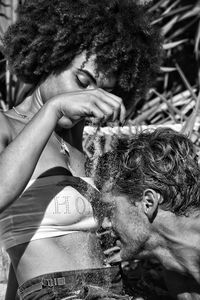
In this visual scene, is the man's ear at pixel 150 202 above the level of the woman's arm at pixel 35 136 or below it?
below

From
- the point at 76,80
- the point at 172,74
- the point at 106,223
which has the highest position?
the point at 76,80

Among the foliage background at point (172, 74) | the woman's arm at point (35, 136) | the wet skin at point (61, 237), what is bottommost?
the foliage background at point (172, 74)

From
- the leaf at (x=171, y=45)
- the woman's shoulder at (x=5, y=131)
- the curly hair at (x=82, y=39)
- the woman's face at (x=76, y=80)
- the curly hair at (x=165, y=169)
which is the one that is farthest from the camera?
the leaf at (x=171, y=45)

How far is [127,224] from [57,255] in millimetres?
299

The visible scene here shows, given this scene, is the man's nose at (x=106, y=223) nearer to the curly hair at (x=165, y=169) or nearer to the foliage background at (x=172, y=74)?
the curly hair at (x=165, y=169)

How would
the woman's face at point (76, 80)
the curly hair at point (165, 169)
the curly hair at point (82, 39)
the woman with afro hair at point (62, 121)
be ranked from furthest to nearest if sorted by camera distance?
the curly hair at point (82, 39), the woman's face at point (76, 80), the curly hair at point (165, 169), the woman with afro hair at point (62, 121)

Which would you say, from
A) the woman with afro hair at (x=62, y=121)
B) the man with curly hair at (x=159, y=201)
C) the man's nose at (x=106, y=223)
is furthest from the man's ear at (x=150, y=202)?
the woman with afro hair at (x=62, y=121)

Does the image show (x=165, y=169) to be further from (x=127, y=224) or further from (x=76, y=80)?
(x=76, y=80)

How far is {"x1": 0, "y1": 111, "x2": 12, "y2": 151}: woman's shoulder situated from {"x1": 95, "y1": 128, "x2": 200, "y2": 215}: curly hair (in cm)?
43

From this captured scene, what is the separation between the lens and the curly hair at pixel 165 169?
2.57 metres

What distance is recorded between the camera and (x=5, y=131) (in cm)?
284

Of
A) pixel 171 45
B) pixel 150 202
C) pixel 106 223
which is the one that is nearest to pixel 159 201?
pixel 150 202

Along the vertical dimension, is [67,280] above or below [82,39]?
below

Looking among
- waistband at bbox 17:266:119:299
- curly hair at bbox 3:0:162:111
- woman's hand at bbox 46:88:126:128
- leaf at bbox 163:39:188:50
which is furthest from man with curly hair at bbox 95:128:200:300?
leaf at bbox 163:39:188:50
